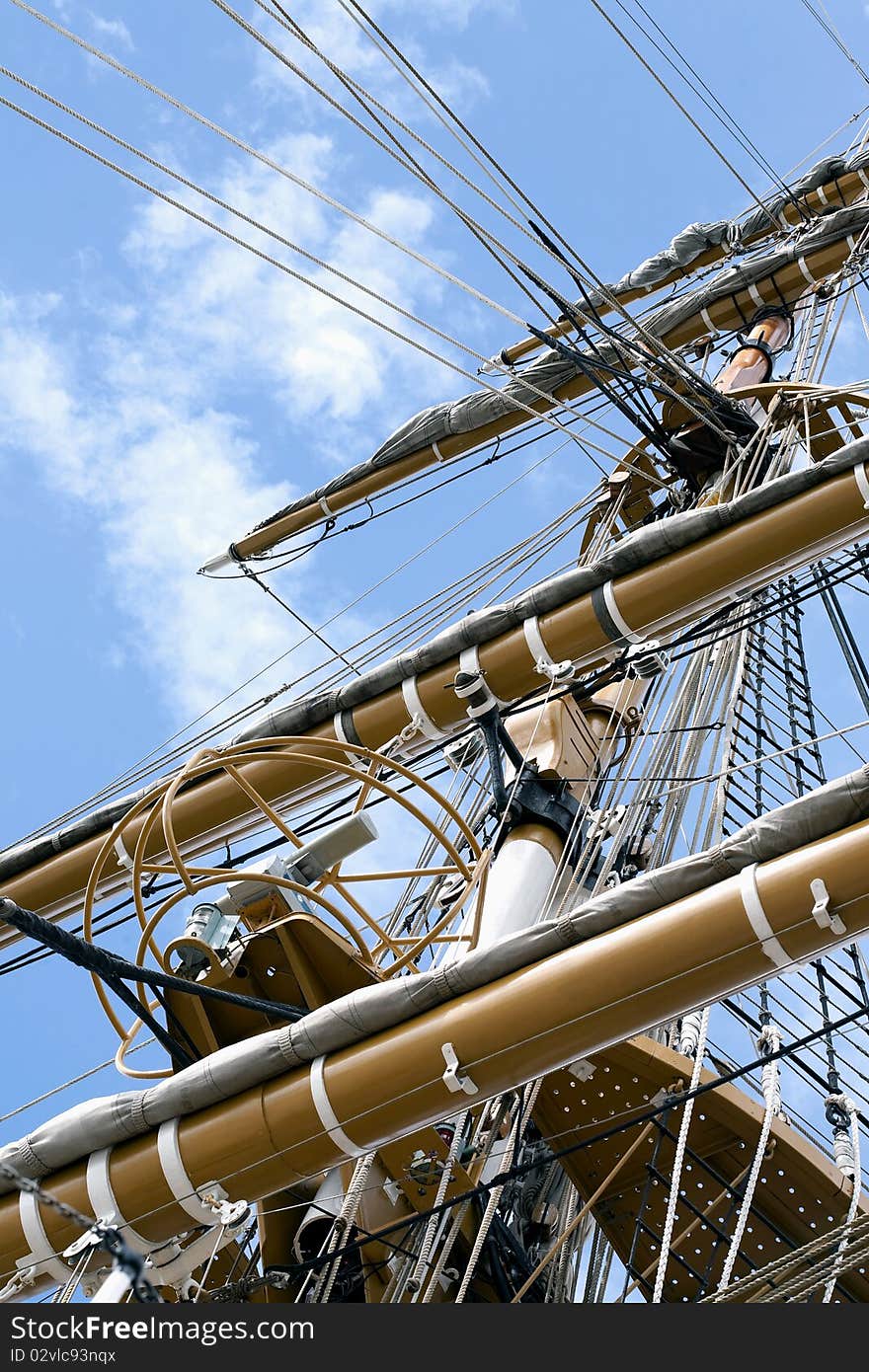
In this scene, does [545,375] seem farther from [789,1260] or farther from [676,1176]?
[789,1260]

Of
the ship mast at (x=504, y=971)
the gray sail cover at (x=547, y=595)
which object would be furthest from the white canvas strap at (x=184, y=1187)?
the gray sail cover at (x=547, y=595)

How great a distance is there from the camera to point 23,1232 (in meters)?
4.88

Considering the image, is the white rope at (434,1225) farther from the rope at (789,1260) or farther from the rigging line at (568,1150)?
the rope at (789,1260)

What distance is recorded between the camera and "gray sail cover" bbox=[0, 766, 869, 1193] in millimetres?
4777

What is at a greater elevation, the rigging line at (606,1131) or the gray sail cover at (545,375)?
the gray sail cover at (545,375)

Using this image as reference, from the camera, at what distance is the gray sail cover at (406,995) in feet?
15.7

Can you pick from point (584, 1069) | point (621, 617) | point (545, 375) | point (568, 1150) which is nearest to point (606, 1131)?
point (568, 1150)

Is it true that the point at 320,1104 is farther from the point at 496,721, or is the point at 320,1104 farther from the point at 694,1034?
the point at 496,721

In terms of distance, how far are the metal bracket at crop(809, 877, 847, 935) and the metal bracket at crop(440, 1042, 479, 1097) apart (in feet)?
3.64

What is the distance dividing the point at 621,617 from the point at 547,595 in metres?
0.37

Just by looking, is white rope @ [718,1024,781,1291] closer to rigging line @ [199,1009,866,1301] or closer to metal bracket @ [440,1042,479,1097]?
rigging line @ [199,1009,866,1301]

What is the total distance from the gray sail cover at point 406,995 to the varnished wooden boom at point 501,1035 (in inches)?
1.7

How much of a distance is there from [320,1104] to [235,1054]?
0.32 meters

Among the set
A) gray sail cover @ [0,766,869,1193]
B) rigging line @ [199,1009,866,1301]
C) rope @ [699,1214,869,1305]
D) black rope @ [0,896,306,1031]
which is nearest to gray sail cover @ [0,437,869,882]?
black rope @ [0,896,306,1031]
